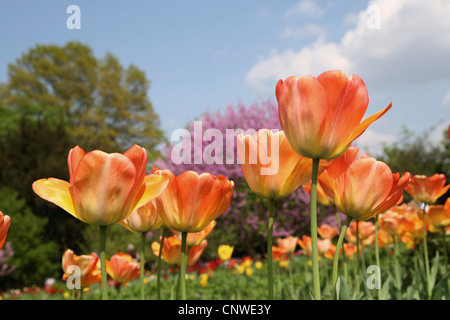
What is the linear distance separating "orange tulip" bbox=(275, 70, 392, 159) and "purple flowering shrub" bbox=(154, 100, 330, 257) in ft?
24.9

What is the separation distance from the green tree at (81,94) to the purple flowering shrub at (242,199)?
13.2m

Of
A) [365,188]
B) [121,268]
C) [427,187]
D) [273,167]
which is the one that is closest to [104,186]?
[273,167]

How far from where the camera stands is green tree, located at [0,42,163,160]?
21922 millimetres

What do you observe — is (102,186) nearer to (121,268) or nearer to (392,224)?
(121,268)

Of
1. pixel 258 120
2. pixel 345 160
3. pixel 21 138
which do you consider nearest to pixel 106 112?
pixel 21 138

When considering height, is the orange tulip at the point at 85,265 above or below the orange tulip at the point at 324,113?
below

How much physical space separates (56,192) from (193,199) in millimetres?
251

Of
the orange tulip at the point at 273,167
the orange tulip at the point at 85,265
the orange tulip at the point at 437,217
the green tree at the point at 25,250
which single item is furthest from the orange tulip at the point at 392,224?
the green tree at the point at 25,250

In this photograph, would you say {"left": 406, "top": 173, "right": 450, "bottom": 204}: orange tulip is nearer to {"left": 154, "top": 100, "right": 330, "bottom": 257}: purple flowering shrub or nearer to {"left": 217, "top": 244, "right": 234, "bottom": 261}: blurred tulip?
{"left": 217, "top": 244, "right": 234, "bottom": 261}: blurred tulip

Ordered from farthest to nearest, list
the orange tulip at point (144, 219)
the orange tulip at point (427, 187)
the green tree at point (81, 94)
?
the green tree at point (81, 94)
the orange tulip at point (427, 187)
the orange tulip at point (144, 219)

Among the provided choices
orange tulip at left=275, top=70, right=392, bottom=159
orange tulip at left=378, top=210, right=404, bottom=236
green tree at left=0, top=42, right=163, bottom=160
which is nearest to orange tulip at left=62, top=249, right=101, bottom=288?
orange tulip at left=275, top=70, right=392, bottom=159

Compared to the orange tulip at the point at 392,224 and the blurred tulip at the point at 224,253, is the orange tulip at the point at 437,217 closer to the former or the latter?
the orange tulip at the point at 392,224

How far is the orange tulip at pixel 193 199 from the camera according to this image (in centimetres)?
76
